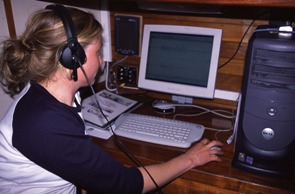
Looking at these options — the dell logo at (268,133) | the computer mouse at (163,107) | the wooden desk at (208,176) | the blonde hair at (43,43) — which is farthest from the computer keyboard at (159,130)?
the blonde hair at (43,43)

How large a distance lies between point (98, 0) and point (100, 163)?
87 centimetres

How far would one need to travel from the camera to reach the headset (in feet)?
2.35

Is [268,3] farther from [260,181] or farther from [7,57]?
[7,57]

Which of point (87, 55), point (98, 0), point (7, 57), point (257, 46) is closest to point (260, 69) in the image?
point (257, 46)

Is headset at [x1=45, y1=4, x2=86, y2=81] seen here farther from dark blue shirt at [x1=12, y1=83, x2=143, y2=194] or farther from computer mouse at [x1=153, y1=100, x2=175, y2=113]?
computer mouse at [x1=153, y1=100, x2=175, y2=113]

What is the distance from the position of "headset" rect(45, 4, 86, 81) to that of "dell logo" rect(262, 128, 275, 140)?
560 millimetres

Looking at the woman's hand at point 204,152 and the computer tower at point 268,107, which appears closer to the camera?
the computer tower at point 268,107

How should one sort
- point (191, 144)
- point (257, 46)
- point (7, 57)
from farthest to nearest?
point (191, 144) < point (7, 57) < point (257, 46)

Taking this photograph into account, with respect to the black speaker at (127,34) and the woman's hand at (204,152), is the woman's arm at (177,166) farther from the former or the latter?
the black speaker at (127,34)

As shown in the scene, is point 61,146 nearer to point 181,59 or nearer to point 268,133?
point 268,133

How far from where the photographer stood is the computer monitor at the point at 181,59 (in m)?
1.11

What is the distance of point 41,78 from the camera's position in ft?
2.62

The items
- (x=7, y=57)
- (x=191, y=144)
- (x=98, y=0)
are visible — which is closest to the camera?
(x=7, y=57)

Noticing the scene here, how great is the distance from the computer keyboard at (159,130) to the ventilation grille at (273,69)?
1.11 feet
